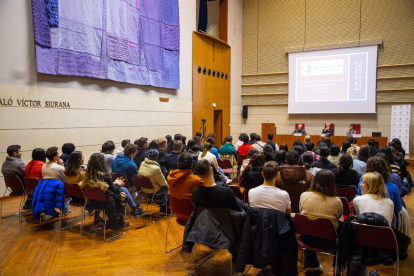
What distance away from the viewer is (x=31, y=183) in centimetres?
401

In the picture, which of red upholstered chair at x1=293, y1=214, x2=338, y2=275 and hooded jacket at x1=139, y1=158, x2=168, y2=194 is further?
hooded jacket at x1=139, y1=158, x2=168, y2=194

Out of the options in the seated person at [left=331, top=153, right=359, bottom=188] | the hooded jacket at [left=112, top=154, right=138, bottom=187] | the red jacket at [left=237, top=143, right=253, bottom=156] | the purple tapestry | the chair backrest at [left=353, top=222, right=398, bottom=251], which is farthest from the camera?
the red jacket at [left=237, top=143, right=253, bottom=156]

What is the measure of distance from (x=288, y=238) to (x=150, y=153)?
235 centimetres

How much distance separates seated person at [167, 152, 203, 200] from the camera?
302cm


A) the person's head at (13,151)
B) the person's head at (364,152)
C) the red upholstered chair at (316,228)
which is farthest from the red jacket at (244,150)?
the person's head at (13,151)

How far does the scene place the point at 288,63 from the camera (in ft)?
39.8

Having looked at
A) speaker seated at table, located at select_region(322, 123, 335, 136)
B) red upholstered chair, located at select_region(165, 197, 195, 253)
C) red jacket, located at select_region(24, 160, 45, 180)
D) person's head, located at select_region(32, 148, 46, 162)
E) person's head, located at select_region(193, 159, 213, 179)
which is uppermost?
speaker seated at table, located at select_region(322, 123, 335, 136)

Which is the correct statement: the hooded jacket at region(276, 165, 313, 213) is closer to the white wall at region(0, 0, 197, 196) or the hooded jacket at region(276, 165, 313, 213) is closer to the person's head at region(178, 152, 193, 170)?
the person's head at region(178, 152, 193, 170)

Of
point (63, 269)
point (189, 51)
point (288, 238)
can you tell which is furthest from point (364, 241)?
point (189, 51)

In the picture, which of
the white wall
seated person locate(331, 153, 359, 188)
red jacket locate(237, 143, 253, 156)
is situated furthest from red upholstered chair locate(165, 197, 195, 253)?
the white wall

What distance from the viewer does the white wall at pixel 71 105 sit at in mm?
5406

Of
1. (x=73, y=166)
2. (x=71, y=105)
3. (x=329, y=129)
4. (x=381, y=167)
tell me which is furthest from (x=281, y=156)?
(x=329, y=129)

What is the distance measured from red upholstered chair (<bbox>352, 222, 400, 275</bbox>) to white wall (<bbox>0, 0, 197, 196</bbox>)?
19.1 ft

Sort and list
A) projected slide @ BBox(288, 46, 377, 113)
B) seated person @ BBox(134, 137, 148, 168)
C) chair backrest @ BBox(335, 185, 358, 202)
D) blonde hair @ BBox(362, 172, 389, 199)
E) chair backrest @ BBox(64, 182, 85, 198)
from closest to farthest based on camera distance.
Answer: blonde hair @ BBox(362, 172, 389, 199) < chair backrest @ BBox(335, 185, 358, 202) < chair backrest @ BBox(64, 182, 85, 198) < seated person @ BBox(134, 137, 148, 168) < projected slide @ BBox(288, 46, 377, 113)
